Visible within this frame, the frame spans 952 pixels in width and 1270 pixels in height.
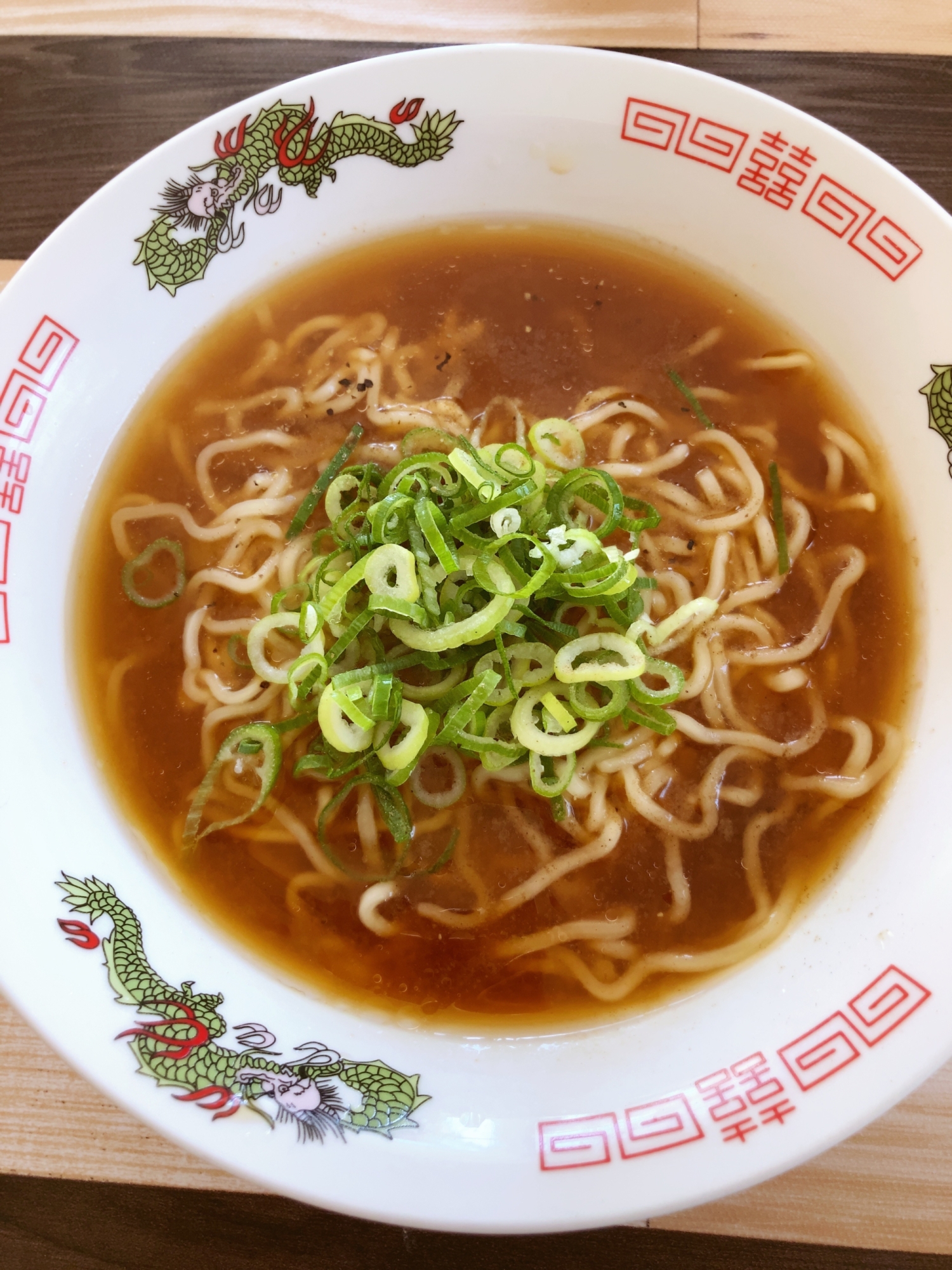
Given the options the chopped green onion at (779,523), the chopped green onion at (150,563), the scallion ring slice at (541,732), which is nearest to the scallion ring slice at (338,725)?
the scallion ring slice at (541,732)

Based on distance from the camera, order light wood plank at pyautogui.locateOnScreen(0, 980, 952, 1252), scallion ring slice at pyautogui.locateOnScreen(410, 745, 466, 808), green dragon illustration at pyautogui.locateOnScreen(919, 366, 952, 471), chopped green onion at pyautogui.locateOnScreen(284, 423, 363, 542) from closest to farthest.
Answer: light wood plank at pyautogui.locateOnScreen(0, 980, 952, 1252) < green dragon illustration at pyautogui.locateOnScreen(919, 366, 952, 471) < scallion ring slice at pyautogui.locateOnScreen(410, 745, 466, 808) < chopped green onion at pyautogui.locateOnScreen(284, 423, 363, 542)

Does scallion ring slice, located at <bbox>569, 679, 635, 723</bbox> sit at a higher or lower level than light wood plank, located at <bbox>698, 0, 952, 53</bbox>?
lower

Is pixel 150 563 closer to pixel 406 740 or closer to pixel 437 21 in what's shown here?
pixel 406 740

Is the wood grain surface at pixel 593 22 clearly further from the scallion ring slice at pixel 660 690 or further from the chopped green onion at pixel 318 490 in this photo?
the scallion ring slice at pixel 660 690

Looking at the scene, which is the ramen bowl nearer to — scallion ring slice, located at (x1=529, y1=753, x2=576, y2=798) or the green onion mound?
the green onion mound

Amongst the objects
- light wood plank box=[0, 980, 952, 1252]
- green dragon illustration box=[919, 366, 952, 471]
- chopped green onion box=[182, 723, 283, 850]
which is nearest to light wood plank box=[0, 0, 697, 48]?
green dragon illustration box=[919, 366, 952, 471]

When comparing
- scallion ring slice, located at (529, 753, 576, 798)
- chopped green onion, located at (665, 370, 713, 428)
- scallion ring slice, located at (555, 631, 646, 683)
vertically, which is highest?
chopped green onion, located at (665, 370, 713, 428)

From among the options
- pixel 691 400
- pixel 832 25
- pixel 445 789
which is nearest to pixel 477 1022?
pixel 445 789
